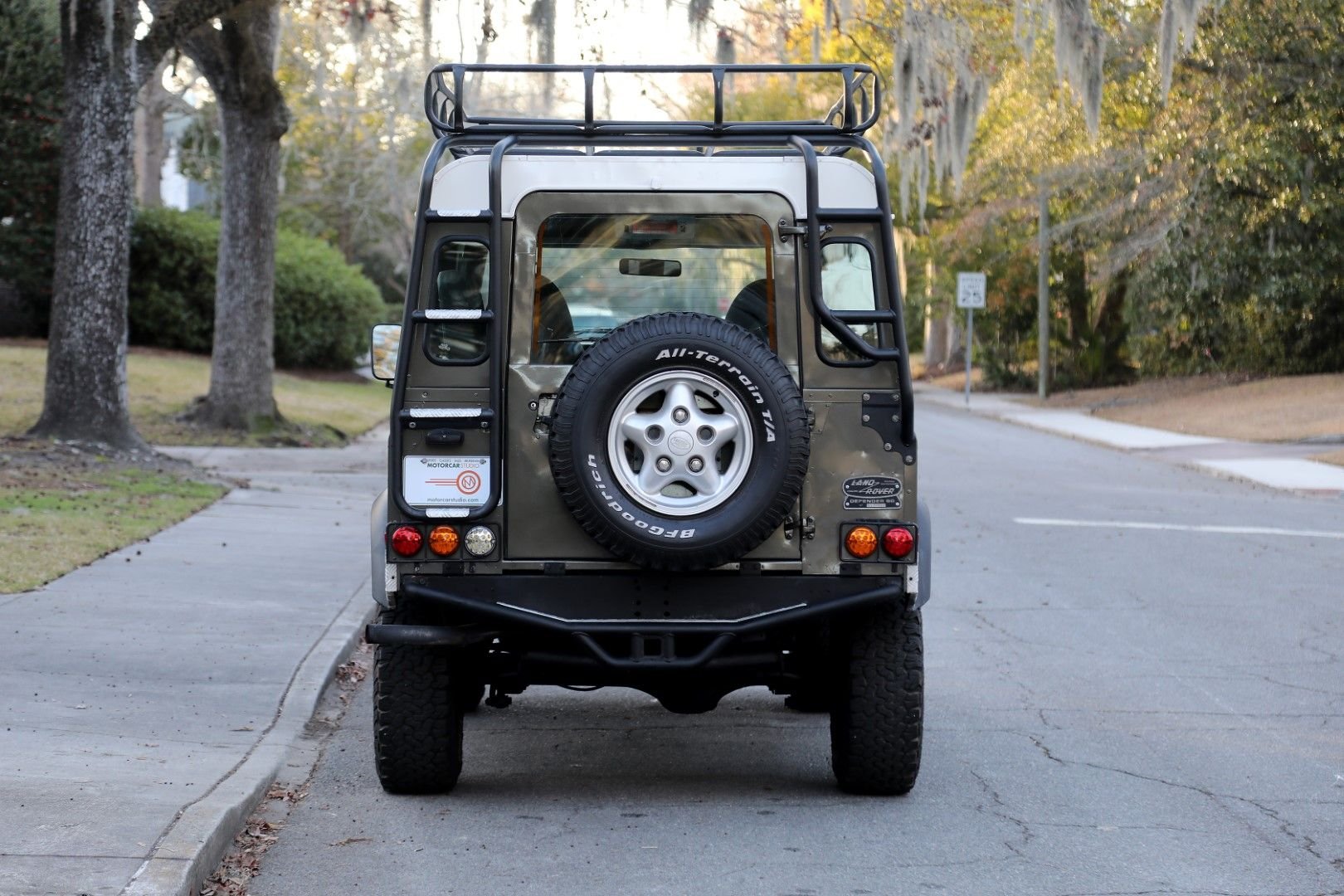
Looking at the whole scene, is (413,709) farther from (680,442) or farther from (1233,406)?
(1233,406)

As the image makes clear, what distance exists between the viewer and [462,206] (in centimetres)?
631

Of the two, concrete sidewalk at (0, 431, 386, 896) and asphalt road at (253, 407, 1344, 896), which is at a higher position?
concrete sidewalk at (0, 431, 386, 896)

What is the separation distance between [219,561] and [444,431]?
6404 millimetres

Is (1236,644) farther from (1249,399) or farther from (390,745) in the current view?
(1249,399)

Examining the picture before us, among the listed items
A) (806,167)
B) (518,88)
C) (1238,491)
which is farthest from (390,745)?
(518,88)

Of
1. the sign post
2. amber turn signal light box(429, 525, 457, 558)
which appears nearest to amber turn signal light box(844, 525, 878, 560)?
amber turn signal light box(429, 525, 457, 558)

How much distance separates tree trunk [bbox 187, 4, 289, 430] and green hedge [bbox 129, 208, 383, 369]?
910 centimetres

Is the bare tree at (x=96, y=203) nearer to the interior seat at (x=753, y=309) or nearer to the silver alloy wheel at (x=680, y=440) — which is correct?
the interior seat at (x=753, y=309)

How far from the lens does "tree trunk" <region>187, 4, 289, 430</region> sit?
2181cm

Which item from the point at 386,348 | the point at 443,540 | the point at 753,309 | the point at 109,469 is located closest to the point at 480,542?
the point at 443,540

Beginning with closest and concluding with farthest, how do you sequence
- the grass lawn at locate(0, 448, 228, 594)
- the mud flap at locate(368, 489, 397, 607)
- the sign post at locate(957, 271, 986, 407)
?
the mud flap at locate(368, 489, 397, 607)
the grass lawn at locate(0, 448, 228, 594)
the sign post at locate(957, 271, 986, 407)

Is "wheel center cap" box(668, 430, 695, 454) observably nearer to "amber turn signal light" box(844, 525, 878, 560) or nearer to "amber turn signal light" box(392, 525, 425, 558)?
"amber turn signal light" box(844, 525, 878, 560)

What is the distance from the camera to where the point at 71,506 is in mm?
13922

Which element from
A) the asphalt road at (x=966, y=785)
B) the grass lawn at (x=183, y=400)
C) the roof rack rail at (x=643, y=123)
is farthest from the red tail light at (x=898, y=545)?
the grass lawn at (x=183, y=400)
